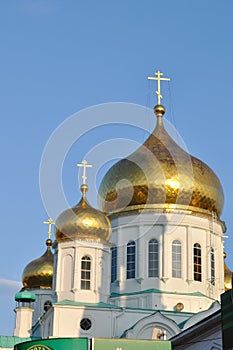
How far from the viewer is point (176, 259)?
3347 centimetres

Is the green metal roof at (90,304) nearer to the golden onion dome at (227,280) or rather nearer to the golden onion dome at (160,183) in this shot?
the golden onion dome at (160,183)

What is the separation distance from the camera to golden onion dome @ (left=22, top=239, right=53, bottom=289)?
40.8m

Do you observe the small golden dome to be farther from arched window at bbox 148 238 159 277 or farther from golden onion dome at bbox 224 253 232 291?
arched window at bbox 148 238 159 277

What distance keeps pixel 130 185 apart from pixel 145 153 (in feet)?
5.87

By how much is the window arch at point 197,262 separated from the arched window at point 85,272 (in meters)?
4.90

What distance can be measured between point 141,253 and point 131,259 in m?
0.57

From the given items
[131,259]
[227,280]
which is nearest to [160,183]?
[131,259]

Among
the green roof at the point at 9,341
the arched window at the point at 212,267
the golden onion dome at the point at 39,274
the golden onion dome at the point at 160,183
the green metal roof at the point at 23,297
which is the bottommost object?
the green roof at the point at 9,341

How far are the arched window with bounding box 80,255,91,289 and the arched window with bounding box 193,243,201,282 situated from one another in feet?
16.1

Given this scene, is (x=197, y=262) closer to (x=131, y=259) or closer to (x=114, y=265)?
(x=131, y=259)

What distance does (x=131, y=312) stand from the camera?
104ft

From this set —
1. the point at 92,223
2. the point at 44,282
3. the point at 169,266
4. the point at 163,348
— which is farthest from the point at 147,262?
the point at 163,348

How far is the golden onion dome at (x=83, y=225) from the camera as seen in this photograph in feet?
105

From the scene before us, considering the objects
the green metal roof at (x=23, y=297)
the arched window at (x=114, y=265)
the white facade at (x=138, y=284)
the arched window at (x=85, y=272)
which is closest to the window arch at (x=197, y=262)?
the white facade at (x=138, y=284)
